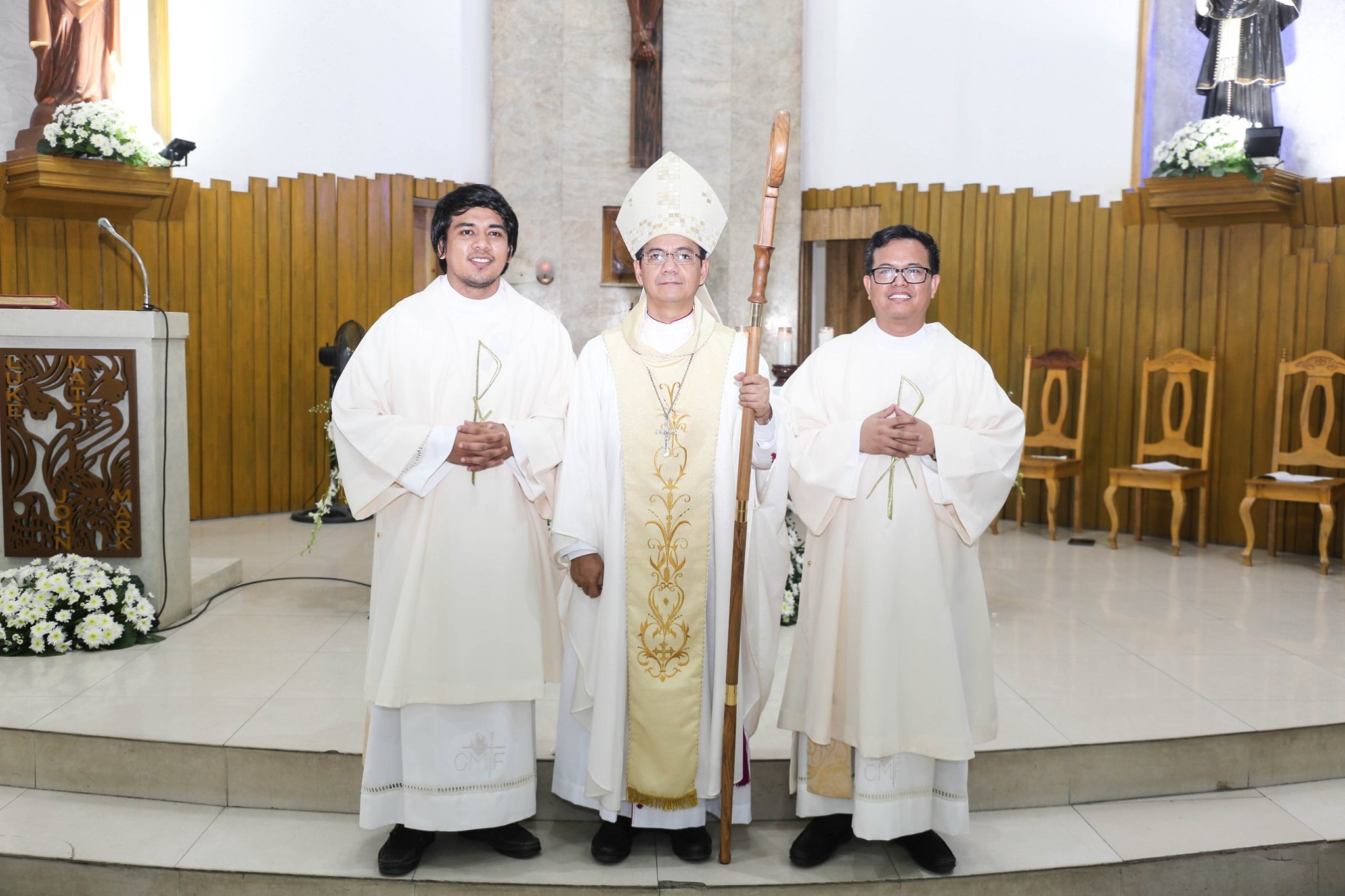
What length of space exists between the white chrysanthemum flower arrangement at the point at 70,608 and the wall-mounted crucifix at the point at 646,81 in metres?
5.25

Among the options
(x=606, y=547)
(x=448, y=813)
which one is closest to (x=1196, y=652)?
(x=606, y=547)

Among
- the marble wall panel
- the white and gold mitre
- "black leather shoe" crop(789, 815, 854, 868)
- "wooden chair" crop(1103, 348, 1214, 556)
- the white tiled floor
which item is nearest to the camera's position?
the white and gold mitre

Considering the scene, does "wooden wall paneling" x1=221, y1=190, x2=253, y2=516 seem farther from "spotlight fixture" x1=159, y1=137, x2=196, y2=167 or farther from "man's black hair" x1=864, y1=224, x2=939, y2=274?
"man's black hair" x1=864, y1=224, x2=939, y2=274

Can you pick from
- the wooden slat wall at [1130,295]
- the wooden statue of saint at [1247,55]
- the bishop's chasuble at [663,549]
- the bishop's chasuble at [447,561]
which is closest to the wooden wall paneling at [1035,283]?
the wooden slat wall at [1130,295]

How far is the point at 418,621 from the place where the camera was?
2912 mm

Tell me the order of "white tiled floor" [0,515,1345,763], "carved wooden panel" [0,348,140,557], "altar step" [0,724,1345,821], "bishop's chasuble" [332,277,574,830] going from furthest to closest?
"carved wooden panel" [0,348,140,557]
"white tiled floor" [0,515,1345,763]
"altar step" [0,724,1345,821]
"bishop's chasuble" [332,277,574,830]

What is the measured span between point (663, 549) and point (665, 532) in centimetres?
4

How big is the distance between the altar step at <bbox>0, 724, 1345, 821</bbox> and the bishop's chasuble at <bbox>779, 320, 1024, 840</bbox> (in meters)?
0.50

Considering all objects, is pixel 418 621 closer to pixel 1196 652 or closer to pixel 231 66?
pixel 1196 652

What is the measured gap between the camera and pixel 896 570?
291 centimetres

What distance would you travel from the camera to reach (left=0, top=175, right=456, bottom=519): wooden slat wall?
290 inches

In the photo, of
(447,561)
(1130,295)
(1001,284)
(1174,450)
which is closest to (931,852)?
(447,561)

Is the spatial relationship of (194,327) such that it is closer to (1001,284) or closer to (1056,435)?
(1001,284)

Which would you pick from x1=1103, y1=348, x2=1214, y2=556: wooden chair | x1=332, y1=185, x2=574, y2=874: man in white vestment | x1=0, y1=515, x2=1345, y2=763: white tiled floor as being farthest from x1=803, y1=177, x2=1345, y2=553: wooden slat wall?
x1=332, y1=185, x2=574, y2=874: man in white vestment
